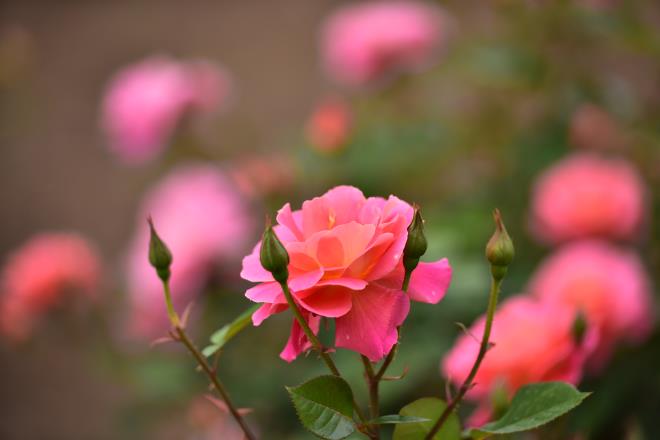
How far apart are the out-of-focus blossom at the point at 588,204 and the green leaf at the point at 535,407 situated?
0.39m

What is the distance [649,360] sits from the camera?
21.2 inches

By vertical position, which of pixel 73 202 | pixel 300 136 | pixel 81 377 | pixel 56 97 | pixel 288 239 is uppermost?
pixel 288 239

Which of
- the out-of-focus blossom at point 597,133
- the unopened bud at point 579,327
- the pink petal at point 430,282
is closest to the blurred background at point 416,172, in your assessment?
the out-of-focus blossom at point 597,133

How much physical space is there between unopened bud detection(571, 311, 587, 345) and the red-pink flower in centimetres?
10

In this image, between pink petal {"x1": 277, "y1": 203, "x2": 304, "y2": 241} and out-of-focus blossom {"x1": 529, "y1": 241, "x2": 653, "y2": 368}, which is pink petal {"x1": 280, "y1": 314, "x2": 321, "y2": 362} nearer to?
pink petal {"x1": 277, "y1": 203, "x2": 304, "y2": 241}

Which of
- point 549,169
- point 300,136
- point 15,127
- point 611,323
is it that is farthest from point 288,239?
point 15,127

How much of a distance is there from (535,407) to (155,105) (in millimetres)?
683

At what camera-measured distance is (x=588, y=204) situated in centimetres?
65

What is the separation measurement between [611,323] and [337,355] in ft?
0.77

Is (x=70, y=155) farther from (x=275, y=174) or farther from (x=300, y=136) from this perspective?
(x=275, y=174)

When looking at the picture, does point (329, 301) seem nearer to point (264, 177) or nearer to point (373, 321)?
point (373, 321)

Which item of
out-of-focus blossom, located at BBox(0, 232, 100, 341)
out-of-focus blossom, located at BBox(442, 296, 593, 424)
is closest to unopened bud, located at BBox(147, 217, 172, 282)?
out-of-focus blossom, located at BBox(442, 296, 593, 424)

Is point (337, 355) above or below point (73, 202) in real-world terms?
above

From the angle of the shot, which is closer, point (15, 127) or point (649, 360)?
point (649, 360)
